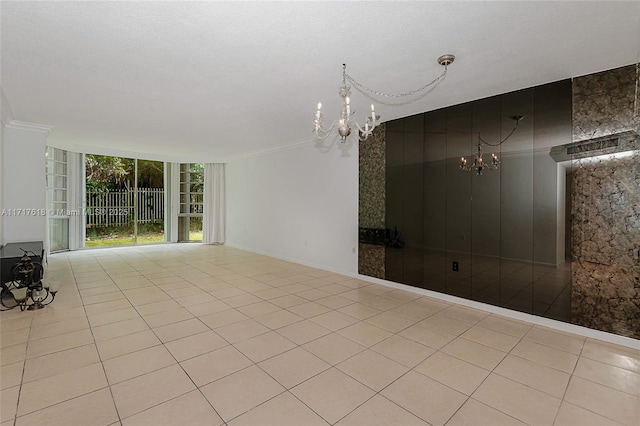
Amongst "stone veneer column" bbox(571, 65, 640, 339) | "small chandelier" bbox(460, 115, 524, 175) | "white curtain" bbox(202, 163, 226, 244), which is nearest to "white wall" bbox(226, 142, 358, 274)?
"white curtain" bbox(202, 163, 226, 244)

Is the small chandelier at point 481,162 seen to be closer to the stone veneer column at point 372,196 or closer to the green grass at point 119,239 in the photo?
the stone veneer column at point 372,196

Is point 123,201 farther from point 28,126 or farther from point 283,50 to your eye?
point 283,50

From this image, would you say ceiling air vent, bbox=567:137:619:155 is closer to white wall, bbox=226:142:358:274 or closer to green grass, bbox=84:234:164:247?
white wall, bbox=226:142:358:274

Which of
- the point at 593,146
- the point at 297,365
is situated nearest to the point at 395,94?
the point at 593,146

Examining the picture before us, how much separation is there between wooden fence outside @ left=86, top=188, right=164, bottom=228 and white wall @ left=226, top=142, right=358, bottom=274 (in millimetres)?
2698

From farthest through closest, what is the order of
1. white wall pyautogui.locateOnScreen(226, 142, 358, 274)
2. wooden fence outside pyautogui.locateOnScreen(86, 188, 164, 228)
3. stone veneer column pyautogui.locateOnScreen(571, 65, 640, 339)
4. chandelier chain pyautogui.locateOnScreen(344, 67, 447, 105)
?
wooden fence outside pyautogui.locateOnScreen(86, 188, 164, 228) < white wall pyautogui.locateOnScreen(226, 142, 358, 274) < chandelier chain pyautogui.locateOnScreen(344, 67, 447, 105) < stone veneer column pyautogui.locateOnScreen(571, 65, 640, 339)

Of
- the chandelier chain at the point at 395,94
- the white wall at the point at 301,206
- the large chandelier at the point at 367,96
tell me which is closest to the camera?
the large chandelier at the point at 367,96

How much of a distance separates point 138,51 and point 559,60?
380 cm

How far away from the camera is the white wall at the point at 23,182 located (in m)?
4.64

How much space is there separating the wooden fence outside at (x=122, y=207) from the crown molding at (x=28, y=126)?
10.2 feet

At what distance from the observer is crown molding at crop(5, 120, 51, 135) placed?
468cm

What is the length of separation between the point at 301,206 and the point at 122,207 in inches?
226

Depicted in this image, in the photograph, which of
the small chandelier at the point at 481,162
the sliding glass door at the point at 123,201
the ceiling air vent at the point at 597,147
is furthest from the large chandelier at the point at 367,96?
the sliding glass door at the point at 123,201

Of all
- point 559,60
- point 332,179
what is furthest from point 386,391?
point 332,179
